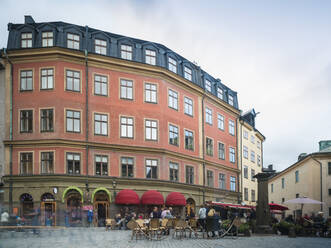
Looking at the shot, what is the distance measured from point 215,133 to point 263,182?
2538 cm

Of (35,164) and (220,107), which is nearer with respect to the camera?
(35,164)

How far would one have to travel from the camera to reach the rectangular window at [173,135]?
42.7 m

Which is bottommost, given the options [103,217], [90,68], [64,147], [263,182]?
[103,217]

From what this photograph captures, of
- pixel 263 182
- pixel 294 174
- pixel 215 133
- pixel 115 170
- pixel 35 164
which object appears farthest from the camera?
pixel 294 174

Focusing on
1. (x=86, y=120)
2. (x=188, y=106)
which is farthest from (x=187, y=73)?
(x=86, y=120)

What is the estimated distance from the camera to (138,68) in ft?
134

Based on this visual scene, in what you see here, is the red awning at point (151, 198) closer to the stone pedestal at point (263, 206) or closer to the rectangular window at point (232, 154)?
the stone pedestal at point (263, 206)

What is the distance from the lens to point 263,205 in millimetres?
25641

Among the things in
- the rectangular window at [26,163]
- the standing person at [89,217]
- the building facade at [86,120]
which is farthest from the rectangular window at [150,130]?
the rectangular window at [26,163]

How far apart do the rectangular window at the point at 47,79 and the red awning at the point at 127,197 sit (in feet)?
33.6

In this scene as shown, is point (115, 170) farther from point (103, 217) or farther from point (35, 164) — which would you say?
point (35, 164)

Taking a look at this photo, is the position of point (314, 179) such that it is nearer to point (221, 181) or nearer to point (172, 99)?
point (221, 181)

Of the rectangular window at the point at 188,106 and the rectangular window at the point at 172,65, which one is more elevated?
the rectangular window at the point at 172,65

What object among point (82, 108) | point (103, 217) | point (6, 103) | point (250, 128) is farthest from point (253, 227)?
point (250, 128)
